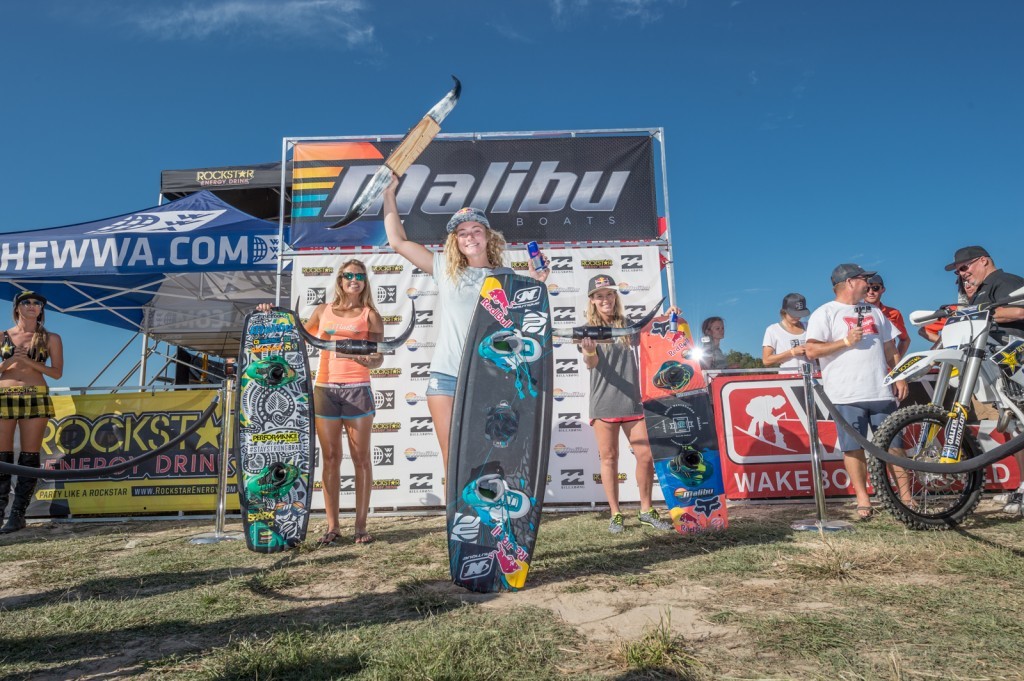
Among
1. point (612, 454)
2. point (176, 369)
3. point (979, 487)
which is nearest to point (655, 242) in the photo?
point (612, 454)

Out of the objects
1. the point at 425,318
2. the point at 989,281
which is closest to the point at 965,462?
the point at 989,281

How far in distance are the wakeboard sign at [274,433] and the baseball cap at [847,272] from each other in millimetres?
4344

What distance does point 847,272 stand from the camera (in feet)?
15.1

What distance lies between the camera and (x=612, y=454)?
4.49 meters

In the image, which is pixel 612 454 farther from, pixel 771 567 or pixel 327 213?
pixel 327 213

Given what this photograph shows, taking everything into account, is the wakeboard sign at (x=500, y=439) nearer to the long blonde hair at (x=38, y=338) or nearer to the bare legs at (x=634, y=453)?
the bare legs at (x=634, y=453)

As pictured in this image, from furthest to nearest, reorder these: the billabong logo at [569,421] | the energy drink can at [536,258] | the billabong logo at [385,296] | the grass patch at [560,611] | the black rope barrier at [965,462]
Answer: the billabong logo at [385,296] → the billabong logo at [569,421] → the energy drink can at [536,258] → the black rope barrier at [965,462] → the grass patch at [560,611]

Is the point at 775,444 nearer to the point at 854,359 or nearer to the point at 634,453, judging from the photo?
the point at 854,359

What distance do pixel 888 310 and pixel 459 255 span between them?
193 inches

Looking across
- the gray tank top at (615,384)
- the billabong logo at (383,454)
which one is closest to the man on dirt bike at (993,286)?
the gray tank top at (615,384)

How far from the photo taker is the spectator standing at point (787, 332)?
582cm

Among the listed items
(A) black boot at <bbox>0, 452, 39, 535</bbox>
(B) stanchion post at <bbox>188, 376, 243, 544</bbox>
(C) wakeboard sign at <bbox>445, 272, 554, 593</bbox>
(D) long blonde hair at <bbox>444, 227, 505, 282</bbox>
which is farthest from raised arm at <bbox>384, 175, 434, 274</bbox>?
(A) black boot at <bbox>0, 452, 39, 535</bbox>

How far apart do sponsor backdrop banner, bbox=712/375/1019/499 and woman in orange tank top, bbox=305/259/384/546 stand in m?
3.63

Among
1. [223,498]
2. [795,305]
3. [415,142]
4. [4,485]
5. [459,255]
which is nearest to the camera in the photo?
[459,255]
